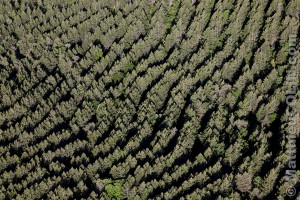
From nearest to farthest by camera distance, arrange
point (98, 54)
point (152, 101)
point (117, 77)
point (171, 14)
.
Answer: point (152, 101) → point (117, 77) → point (98, 54) → point (171, 14)

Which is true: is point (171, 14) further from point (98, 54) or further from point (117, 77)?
point (117, 77)

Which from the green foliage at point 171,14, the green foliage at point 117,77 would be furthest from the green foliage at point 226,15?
the green foliage at point 117,77

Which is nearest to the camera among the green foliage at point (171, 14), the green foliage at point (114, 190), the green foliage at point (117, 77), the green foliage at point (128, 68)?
the green foliage at point (114, 190)

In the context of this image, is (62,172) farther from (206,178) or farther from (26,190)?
(206,178)

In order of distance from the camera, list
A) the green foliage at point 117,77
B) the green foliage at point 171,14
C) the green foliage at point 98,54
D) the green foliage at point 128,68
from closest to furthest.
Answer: the green foliage at point 117,77
the green foliage at point 128,68
the green foliage at point 98,54
the green foliage at point 171,14

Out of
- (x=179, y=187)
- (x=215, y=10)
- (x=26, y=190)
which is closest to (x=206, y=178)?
(x=179, y=187)

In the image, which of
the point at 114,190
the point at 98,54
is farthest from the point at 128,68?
the point at 114,190

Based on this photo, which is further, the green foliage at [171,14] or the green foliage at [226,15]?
the green foliage at [171,14]

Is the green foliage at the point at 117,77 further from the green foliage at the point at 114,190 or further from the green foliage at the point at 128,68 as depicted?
the green foliage at the point at 114,190

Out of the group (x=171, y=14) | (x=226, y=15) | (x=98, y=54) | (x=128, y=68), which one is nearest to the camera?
(x=128, y=68)
